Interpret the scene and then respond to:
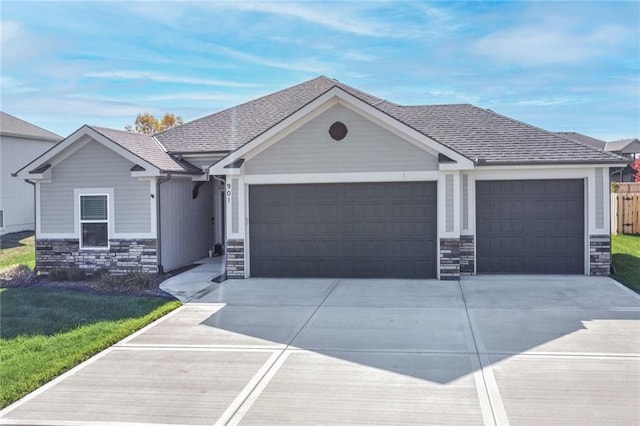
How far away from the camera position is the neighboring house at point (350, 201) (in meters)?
13.0

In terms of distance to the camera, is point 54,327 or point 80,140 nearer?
point 54,327

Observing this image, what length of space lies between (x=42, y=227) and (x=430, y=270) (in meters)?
9.79

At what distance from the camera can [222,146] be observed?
16.2 m

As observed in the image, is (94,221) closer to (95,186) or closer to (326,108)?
(95,186)

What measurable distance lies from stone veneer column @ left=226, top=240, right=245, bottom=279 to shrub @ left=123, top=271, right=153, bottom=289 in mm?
1880

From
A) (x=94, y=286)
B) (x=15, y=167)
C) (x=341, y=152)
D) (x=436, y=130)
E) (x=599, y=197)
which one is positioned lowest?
(x=94, y=286)

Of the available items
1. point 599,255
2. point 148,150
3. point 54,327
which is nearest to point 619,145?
point 599,255

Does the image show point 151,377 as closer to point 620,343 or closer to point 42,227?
point 620,343

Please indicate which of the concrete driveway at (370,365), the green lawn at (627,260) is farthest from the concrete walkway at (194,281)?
the green lawn at (627,260)

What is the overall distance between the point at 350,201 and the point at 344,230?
69cm

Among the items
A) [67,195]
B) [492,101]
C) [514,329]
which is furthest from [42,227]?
[492,101]

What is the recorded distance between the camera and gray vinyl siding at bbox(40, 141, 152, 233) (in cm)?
1406

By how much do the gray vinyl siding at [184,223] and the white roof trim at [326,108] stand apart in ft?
6.13

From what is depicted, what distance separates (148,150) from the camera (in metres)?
15.1
